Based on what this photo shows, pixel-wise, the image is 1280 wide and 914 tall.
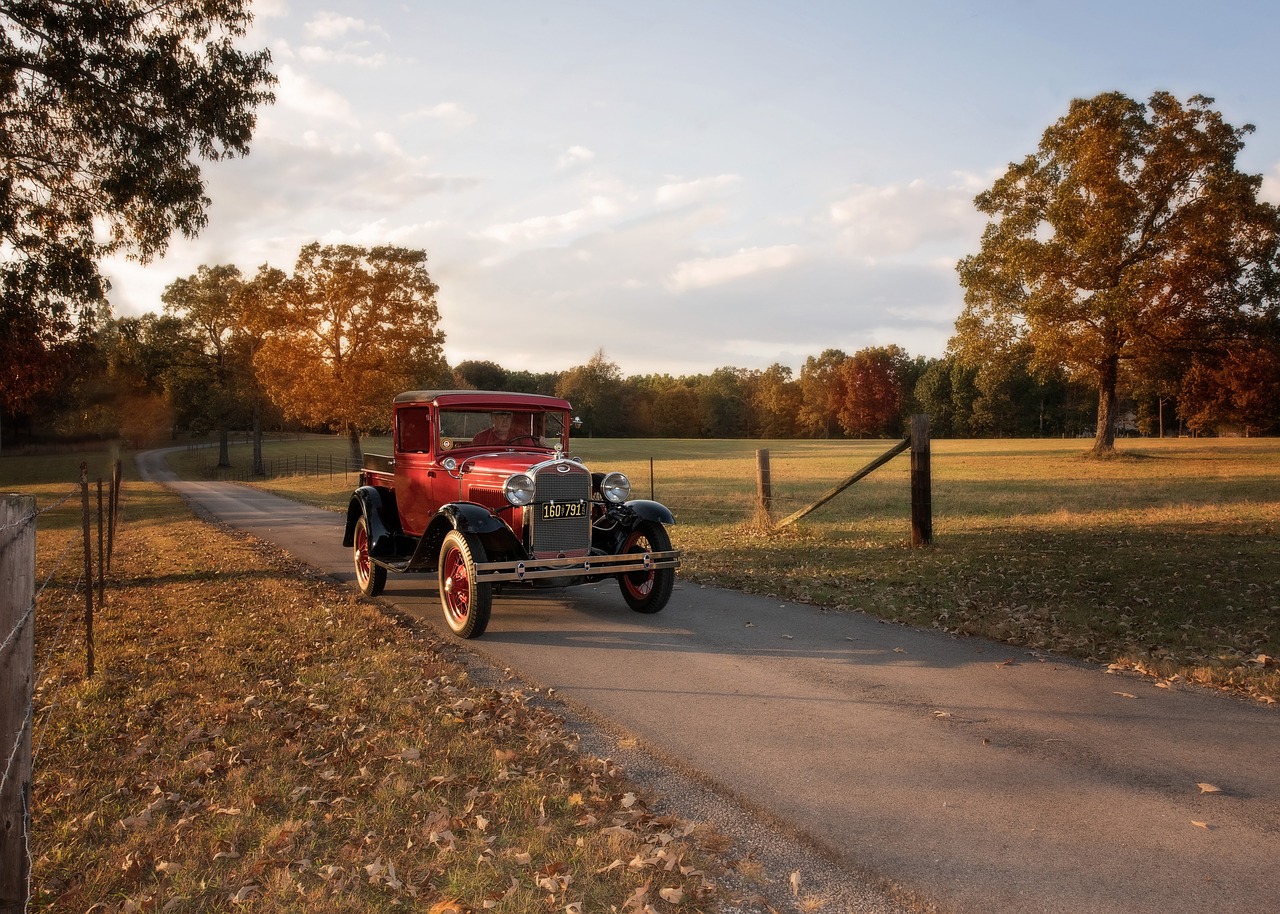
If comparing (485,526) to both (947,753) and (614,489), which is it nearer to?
(614,489)

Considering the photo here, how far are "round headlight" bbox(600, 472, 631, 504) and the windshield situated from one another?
3.76ft

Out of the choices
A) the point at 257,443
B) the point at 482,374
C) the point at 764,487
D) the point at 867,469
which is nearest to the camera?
the point at 867,469

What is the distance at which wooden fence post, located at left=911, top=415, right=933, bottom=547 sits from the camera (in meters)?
11.5

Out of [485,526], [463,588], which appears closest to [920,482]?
[485,526]

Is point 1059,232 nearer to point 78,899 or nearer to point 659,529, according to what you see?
point 659,529

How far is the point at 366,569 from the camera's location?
31.9ft

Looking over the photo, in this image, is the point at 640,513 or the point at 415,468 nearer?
the point at 640,513

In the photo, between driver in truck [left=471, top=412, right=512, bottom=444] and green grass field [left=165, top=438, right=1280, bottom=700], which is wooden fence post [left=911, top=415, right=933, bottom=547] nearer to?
green grass field [left=165, top=438, right=1280, bottom=700]

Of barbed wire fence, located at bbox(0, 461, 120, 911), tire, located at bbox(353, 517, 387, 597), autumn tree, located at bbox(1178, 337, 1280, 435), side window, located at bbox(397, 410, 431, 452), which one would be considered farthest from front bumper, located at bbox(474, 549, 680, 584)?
autumn tree, located at bbox(1178, 337, 1280, 435)

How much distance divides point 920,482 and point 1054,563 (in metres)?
2.04

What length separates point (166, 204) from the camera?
1089cm

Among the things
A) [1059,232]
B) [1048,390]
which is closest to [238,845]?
[1059,232]

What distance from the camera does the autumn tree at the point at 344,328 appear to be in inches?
1304

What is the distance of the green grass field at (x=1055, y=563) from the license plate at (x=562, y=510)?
2614 mm
